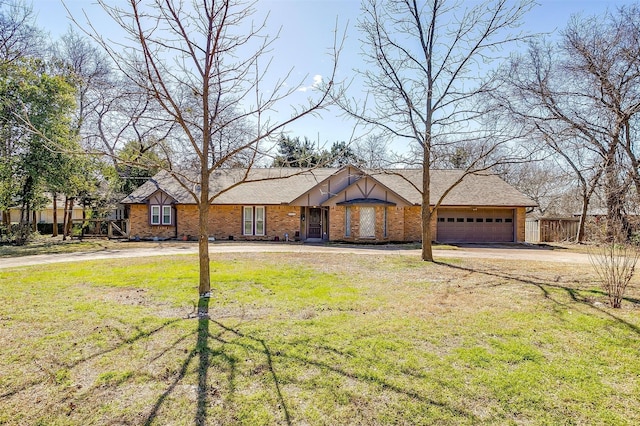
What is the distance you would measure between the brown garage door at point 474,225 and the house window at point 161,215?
55.4ft

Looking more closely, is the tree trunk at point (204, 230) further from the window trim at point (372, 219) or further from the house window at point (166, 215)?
the house window at point (166, 215)

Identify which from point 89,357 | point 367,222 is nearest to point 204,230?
point 89,357

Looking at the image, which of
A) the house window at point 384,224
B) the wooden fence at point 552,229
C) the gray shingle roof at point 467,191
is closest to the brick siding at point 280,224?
the house window at point 384,224

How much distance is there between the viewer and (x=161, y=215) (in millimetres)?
21766

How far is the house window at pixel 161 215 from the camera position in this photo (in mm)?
21750

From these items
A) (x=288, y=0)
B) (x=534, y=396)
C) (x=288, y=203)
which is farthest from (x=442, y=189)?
(x=534, y=396)

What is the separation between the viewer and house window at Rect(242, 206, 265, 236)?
21516 millimetres

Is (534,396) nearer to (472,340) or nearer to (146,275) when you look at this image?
(472,340)

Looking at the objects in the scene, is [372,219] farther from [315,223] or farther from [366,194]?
[315,223]

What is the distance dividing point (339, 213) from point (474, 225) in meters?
8.46

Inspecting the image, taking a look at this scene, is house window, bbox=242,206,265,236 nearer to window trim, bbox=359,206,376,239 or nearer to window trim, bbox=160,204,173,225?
window trim, bbox=160,204,173,225

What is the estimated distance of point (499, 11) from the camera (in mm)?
11031

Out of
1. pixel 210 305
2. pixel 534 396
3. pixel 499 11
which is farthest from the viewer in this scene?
pixel 499 11

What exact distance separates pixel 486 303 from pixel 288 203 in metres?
15.1
